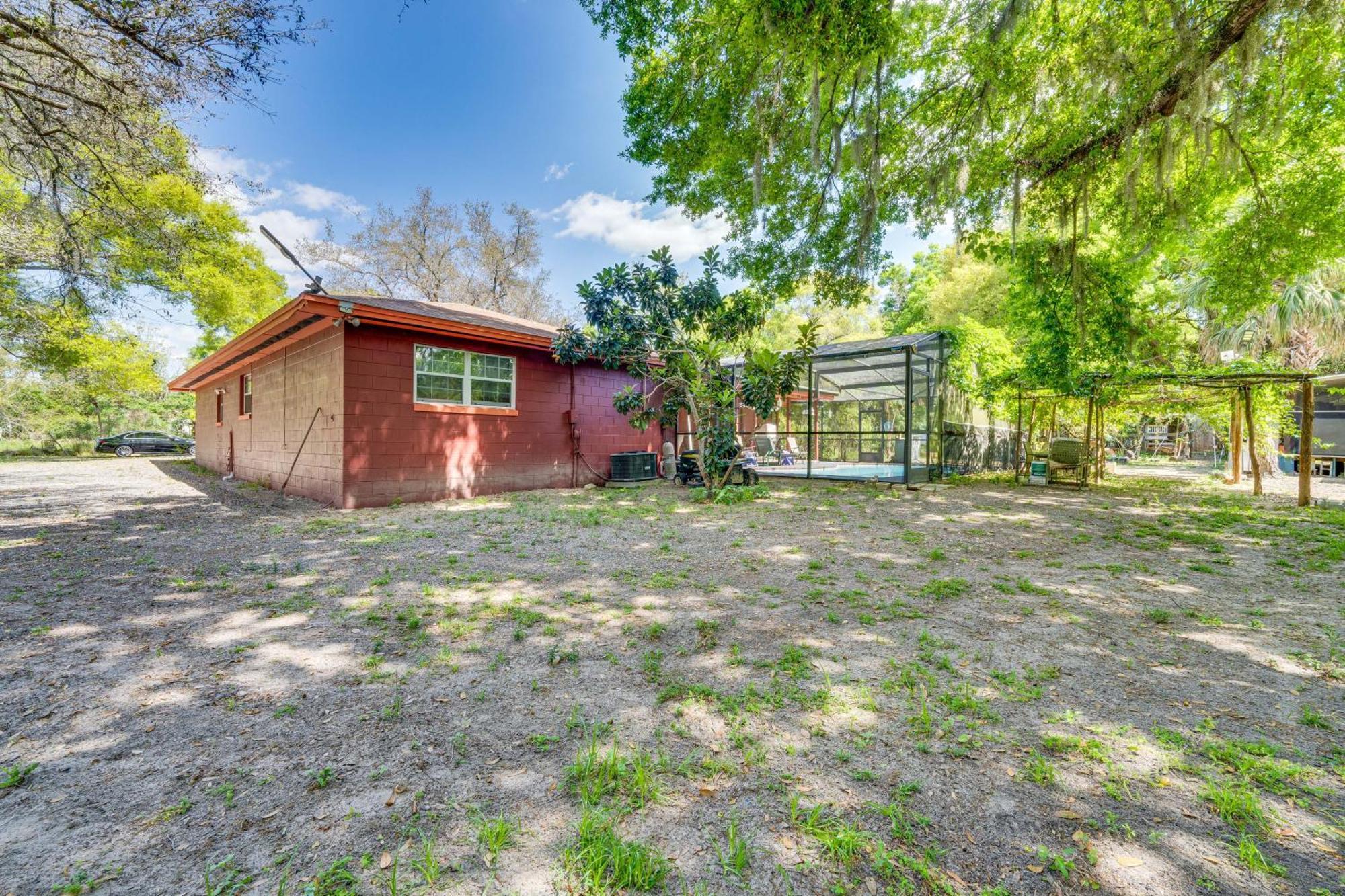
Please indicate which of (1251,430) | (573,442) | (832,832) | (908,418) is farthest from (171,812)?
(1251,430)

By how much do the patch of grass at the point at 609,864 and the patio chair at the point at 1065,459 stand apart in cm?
1195

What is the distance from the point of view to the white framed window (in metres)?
8.07

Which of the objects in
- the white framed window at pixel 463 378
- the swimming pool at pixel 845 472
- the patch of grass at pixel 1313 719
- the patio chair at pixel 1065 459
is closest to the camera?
the patch of grass at pixel 1313 719

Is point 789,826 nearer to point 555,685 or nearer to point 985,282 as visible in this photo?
point 555,685

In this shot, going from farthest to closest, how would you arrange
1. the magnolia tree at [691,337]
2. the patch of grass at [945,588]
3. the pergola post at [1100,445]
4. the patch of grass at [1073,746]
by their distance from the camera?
the pergola post at [1100,445] → the magnolia tree at [691,337] → the patch of grass at [945,588] → the patch of grass at [1073,746]

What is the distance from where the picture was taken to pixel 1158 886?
1319 millimetres

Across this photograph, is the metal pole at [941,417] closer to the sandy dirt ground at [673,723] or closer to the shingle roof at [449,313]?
the sandy dirt ground at [673,723]

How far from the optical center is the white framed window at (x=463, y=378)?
8.07 meters

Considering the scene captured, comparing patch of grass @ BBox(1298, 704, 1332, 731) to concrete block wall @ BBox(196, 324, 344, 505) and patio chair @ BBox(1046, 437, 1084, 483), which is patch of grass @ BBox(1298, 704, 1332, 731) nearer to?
concrete block wall @ BBox(196, 324, 344, 505)

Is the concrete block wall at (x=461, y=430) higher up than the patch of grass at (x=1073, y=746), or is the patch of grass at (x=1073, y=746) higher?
the concrete block wall at (x=461, y=430)

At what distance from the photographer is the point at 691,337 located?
859 cm

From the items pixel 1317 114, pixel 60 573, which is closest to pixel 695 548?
pixel 60 573

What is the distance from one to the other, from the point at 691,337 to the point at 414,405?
4538mm

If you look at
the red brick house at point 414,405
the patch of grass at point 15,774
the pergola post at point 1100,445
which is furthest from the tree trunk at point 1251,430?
the patch of grass at point 15,774
